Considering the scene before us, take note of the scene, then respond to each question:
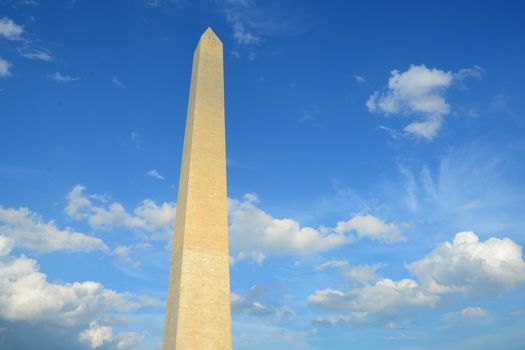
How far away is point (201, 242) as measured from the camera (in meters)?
21.2

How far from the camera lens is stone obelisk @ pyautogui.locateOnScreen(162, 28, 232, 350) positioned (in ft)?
65.0

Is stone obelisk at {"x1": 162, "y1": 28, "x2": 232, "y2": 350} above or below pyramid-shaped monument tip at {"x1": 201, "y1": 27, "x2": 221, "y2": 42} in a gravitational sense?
below

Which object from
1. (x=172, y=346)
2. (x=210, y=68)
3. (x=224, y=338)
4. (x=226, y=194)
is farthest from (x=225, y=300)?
(x=210, y=68)

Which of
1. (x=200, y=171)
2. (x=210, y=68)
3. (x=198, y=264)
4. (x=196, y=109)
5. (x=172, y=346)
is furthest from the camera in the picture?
(x=210, y=68)

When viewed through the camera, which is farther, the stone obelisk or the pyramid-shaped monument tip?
the pyramid-shaped monument tip

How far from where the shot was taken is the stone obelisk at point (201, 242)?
19797 mm

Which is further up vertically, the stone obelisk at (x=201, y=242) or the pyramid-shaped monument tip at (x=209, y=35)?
the pyramid-shaped monument tip at (x=209, y=35)

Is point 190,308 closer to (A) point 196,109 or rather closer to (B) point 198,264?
(B) point 198,264

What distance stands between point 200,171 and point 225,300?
616 centimetres

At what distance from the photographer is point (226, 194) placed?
916 inches

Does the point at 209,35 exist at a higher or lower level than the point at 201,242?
higher

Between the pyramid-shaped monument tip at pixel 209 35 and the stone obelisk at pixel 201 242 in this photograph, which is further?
the pyramid-shaped monument tip at pixel 209 35

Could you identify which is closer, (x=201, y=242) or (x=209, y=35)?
(x=201, y=242)

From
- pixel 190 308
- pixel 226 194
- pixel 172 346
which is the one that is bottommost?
pixel 172 346
